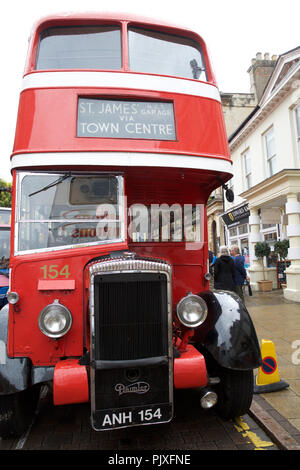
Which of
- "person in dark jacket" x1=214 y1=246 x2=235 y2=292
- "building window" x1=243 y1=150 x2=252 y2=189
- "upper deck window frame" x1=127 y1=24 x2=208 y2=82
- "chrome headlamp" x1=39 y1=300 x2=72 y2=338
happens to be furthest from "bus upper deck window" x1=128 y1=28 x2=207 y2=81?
"building window" x1=243 y1=150 x2=252 y2=189

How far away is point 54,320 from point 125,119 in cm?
216

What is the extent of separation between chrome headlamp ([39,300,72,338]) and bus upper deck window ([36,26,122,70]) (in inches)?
108

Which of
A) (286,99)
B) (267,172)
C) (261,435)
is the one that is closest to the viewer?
(261,435)

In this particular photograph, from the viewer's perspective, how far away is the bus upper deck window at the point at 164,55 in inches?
158

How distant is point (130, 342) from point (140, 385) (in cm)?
38

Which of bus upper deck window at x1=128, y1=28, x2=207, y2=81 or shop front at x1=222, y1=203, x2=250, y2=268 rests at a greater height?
bus upper deck window at x1=128, y1=28, x2=207, y2=81

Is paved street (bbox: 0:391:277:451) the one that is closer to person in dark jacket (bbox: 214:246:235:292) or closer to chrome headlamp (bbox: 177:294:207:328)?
chrome headlamp (bbox: 177:294:207:328)

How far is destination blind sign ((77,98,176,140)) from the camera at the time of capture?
139 inches

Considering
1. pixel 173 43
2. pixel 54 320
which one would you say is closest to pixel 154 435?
pixel 54 320

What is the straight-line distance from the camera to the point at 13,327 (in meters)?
3.21

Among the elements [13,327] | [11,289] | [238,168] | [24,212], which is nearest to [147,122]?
[24,212]

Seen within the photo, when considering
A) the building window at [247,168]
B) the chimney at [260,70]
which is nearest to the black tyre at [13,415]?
the building window at [247,168]

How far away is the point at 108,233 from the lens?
348 centimetres
